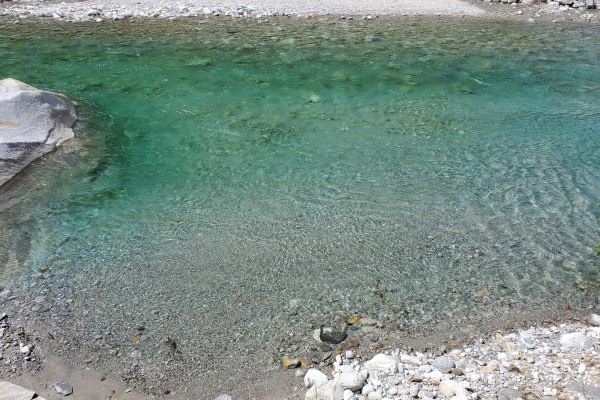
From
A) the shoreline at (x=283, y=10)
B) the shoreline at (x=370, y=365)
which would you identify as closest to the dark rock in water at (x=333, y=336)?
the shoreline at (x=370, y=365)

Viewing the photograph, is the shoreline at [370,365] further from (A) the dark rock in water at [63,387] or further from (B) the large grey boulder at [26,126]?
Result: (B) the large grey boulder at [26,126]

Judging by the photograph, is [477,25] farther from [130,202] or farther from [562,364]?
[562,364]

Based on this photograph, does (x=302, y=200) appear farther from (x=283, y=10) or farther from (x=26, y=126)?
(x=283, y=10)

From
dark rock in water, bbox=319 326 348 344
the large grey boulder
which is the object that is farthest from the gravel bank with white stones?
the large grey boulder

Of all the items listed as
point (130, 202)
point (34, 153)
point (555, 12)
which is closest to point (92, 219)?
point (130, 202)

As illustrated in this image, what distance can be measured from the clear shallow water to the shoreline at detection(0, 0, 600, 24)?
211 inches

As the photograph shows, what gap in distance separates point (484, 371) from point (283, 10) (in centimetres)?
1650

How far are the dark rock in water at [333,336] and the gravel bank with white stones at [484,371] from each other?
0.57 ft

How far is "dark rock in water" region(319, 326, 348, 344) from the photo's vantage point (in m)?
4.72

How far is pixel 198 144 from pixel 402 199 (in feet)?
11.5

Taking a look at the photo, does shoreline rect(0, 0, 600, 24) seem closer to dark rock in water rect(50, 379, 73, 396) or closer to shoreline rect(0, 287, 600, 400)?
shoreline rect(0, 287, 600, 400)

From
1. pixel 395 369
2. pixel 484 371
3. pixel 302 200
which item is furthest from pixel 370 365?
pixel 302 200

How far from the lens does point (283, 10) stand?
61.2 ft

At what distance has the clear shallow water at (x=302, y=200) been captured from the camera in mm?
5152
